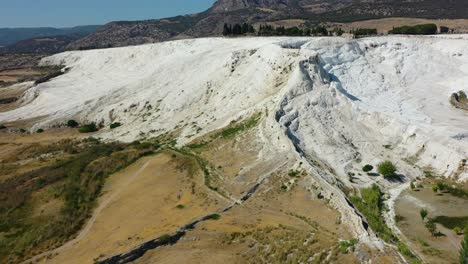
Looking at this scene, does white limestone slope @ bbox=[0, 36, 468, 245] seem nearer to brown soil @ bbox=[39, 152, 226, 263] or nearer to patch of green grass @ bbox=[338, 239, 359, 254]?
patch of green grass @ bbox=[338, 239, 359, 254]

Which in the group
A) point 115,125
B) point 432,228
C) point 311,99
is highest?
point 311,99

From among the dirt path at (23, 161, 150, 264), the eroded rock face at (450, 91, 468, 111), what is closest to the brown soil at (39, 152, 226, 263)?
the dirt path at (23, 161, 150, 264)

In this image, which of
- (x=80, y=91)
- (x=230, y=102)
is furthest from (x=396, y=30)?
(x=80, y=91)

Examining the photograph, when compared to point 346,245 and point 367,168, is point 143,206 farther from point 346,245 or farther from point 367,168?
point 367,168

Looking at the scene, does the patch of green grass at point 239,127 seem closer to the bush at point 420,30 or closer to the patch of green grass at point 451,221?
the patch of green grass at point 451,221

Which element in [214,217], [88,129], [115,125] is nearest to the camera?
[214,217]

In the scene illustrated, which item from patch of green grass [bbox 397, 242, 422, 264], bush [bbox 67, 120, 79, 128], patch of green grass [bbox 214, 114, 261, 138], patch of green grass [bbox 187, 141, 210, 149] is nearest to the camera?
patch of green grass [bbox 397, 242, 422, 264]

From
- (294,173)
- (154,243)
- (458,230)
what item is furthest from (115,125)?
(458,230)

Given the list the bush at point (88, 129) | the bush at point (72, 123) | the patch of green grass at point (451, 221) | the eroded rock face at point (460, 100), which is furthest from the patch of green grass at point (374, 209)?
the bush at point (72, 123)

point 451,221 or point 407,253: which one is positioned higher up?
point 407,253

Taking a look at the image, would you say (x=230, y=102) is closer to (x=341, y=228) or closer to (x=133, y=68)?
(x=341, y=228)
